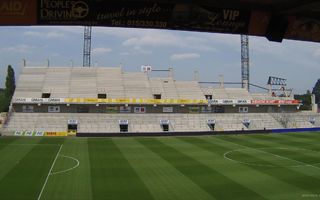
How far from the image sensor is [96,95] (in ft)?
208

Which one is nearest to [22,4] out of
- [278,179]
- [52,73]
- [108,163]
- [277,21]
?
[277,21]

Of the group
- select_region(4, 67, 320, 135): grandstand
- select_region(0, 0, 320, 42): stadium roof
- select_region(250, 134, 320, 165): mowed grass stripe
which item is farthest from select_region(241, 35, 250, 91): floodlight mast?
select_region(0, 0, 320, 42): stadium roof

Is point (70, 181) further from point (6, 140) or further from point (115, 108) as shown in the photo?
point (115, 108)

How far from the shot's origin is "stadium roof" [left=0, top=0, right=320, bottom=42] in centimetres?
921

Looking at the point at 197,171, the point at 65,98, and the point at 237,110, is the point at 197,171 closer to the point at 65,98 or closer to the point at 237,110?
the point at 65,98

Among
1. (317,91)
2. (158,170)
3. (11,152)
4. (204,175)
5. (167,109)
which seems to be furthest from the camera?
(317,91)

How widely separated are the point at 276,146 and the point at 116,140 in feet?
58.5

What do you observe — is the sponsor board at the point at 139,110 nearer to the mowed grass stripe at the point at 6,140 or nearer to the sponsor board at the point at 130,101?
the sponsor board at the point at 130,101

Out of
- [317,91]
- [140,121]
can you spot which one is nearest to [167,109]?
[140,121]

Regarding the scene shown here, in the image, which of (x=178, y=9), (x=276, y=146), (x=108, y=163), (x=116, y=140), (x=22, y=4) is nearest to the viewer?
(x=22, y=4)

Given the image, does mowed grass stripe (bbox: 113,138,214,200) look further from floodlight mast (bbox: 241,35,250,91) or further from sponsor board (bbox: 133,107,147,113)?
floodlight mast (bbox: 241,35,250,91)

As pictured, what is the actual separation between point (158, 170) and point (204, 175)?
3.35 metres

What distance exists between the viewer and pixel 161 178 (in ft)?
80.0

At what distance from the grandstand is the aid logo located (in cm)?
4770
